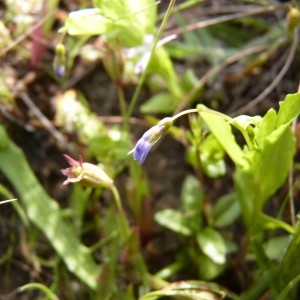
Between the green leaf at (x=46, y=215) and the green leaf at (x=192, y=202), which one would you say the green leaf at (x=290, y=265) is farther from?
the green leaf at (x=46, y=215)

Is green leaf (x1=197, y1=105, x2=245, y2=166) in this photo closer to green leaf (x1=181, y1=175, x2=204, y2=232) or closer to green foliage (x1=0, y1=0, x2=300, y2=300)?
green foliage (x1=0, y1=0, x2=300, y2=300)

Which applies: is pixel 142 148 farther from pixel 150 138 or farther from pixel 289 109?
pixel 289 109

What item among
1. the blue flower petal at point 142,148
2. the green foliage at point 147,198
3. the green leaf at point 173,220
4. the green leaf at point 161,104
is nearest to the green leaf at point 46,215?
Result: the green foliage at point 147,198

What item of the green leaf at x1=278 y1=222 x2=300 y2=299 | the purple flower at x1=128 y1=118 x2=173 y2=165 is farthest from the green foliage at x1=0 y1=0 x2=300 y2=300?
the purple flower at x1=128 y1=118 x2=173 y2=165

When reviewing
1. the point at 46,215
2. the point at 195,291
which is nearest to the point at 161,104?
the point at 46,215

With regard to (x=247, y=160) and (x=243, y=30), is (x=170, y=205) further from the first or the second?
(x=243, y=30)

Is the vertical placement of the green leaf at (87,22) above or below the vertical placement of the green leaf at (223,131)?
above
